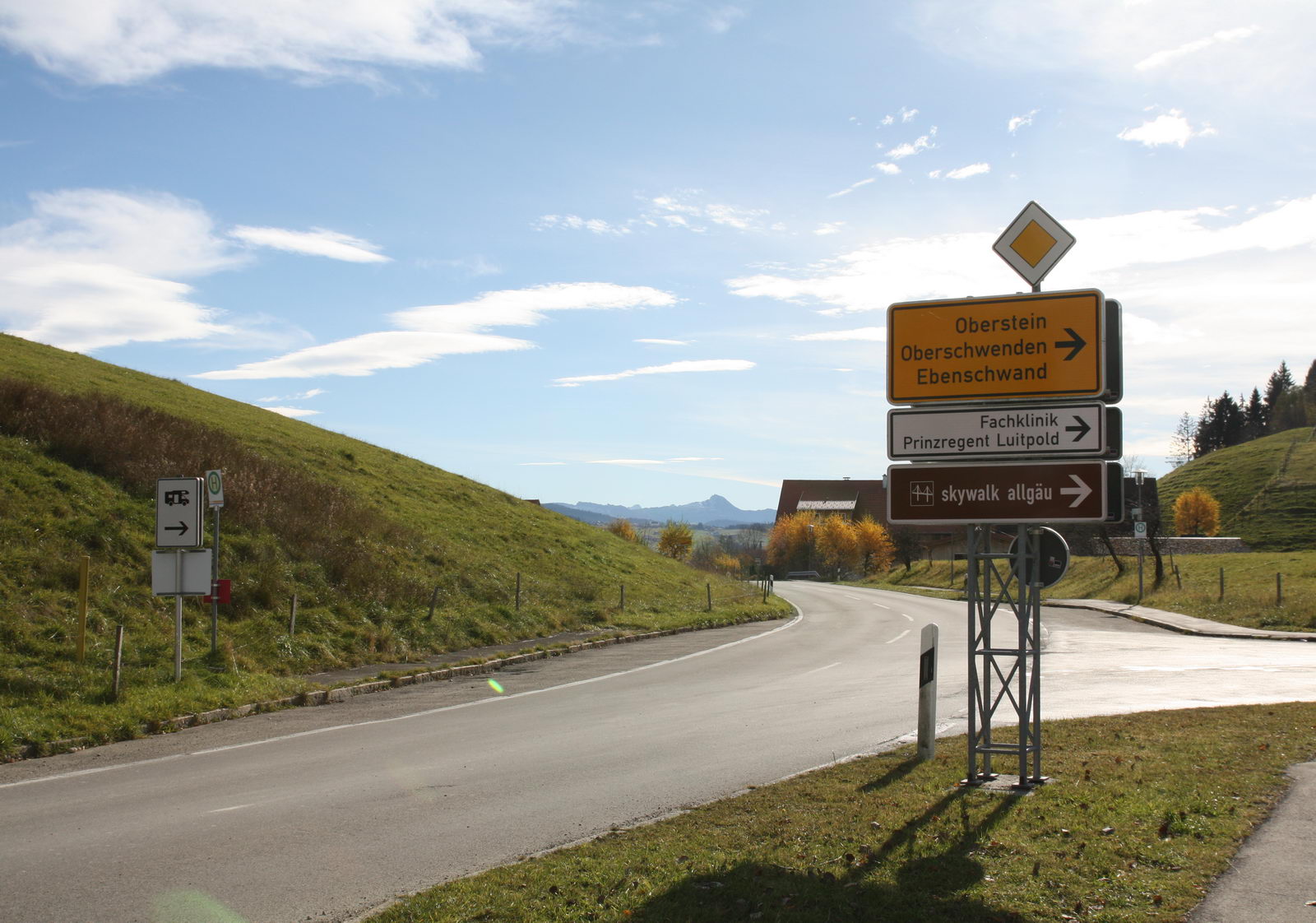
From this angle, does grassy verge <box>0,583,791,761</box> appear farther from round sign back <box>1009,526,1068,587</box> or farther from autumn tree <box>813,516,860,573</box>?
autumn tree <box>813,516,860,573</box>

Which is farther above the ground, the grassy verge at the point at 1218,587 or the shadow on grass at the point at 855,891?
the shadow on grass at the point at 855,891

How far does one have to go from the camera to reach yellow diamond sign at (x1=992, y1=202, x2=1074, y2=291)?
7.80 meters

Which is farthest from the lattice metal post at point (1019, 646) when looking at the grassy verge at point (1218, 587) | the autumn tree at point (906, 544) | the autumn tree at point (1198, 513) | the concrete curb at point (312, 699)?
the autumn tree at point (1198, 513)

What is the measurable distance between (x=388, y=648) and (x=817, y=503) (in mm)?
138420

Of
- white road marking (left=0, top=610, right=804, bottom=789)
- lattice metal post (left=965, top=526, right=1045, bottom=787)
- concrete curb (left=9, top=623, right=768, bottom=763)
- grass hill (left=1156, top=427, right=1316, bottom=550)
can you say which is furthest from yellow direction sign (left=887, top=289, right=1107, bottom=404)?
grass hill (left=1156, top=427, right=1316, bottom=550)

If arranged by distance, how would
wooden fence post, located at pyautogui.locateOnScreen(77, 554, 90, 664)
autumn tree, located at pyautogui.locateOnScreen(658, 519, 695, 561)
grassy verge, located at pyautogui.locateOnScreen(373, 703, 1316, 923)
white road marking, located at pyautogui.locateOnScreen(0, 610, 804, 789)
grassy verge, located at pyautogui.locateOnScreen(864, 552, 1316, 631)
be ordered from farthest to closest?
Answer: autumn tree, located at pyautogui.locateOnScreen(658, 519, 695, 561) < grassy verge, located at pyautogui.locateOnScreen(864, 552, 1316, 631) < wooden fence post, located at pyautogui.locateOnScreen(77, 554, 90, 664) < white road marking, located at pyautogui.locateOnScreen(0, 610, 804, 789) < grassy verge, located at pyautogui.locateOnScreen(373, 703, 1316, 923)

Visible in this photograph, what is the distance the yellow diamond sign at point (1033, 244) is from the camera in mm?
7801

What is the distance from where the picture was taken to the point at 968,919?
4746 millimetres

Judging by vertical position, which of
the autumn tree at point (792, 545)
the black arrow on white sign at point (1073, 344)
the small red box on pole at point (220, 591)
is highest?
the black arrow on white sign at point (1073, 344)

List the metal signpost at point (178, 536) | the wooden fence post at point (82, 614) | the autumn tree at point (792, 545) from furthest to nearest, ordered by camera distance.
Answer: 1. the autumn tree at point (792, 545)
2. the metal signpost at point (178, 536)
3. the wooden fence post at point (82, 614)

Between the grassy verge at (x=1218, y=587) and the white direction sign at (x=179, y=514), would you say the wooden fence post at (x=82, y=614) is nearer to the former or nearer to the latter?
the white direction sign at (x=179, y=514)

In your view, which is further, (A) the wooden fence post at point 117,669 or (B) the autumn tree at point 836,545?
(B) the autumn tree at point 836,545

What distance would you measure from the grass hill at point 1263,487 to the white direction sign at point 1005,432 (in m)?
91.5

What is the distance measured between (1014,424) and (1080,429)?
0.46m
